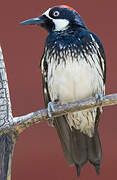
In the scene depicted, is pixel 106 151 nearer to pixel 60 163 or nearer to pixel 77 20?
pixel 60 163

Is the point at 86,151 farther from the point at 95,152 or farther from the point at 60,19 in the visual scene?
the point at 60,19

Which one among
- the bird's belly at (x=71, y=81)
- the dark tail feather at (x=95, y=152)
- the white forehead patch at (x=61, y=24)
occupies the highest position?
the white forehead patch at (x=61, y=24)

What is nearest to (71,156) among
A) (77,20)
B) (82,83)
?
(82,83)

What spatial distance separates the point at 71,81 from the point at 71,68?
8 centimetres

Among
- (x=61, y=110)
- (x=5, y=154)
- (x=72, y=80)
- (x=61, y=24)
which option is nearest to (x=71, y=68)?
(x=72, y=80)

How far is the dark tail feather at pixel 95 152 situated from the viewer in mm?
3270

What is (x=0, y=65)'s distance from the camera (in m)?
2.85

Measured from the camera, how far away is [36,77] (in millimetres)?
4426

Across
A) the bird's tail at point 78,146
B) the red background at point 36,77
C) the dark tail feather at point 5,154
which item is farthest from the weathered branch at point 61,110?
the red background at point 36,77

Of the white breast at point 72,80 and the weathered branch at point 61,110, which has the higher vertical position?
the white breast at point 72,80

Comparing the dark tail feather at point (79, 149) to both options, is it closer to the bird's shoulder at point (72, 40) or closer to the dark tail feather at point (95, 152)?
the dark tail feather at point (95, 152)

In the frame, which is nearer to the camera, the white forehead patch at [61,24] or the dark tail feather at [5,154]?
the dark tail feather at [5,154]

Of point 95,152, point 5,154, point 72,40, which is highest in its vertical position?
point 72,40

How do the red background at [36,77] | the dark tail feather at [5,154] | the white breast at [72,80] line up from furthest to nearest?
1. the red background at [36,77]
2. the white breast at [72,80]
3. the dark tail feather at [5,154]
